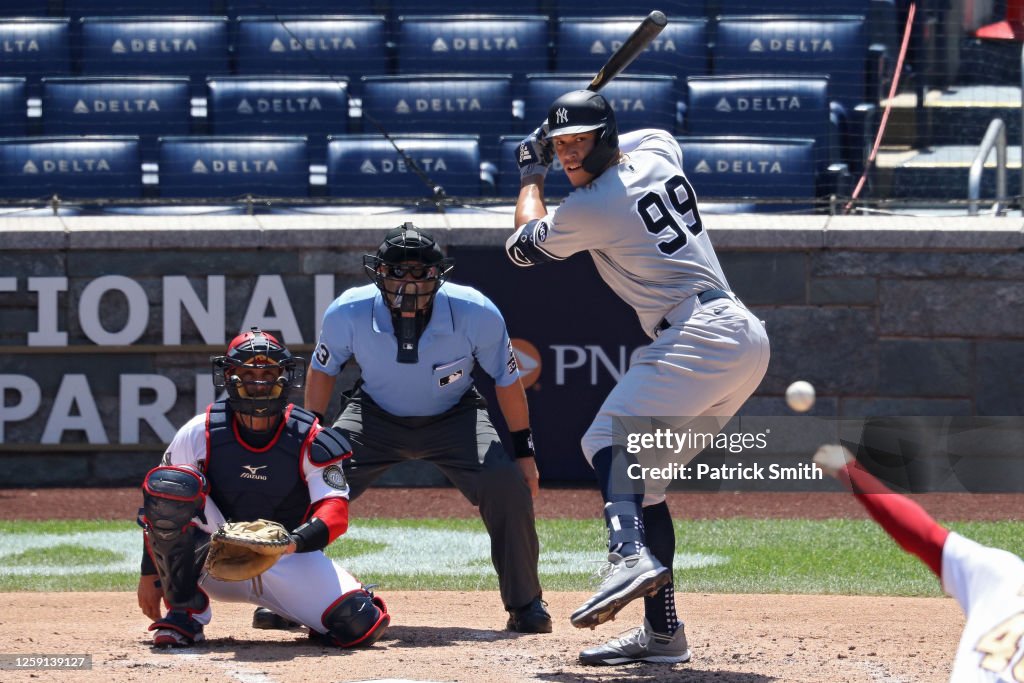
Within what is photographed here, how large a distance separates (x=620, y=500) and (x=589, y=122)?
1.09 m

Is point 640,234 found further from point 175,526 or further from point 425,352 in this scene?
point 175,526

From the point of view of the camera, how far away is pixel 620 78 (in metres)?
9.59

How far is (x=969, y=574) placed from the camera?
252 centimetres

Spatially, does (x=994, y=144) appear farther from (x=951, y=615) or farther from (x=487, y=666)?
(x=487, y=666)

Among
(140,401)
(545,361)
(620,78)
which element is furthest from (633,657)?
(620,78)

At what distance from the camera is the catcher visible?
4520 millimetres

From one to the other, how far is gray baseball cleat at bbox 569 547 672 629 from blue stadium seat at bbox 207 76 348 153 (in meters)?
6.75

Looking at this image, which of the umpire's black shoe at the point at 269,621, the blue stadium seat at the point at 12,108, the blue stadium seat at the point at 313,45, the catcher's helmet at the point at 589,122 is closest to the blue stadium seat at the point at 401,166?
the blue stadium seat at the point at 313,45

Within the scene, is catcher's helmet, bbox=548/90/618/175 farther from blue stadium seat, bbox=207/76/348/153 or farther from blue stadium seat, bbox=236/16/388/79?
blue stadium seat, bbox=236/16/388/79

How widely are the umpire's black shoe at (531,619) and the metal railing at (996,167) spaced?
4941mm

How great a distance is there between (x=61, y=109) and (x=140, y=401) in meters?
2.56

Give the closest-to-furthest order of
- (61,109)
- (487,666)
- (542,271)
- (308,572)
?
(487,666)
(308,572)
(542,271)
(61,109)

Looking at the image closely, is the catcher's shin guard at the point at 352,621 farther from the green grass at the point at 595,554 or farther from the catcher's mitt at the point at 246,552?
the green grass at the point at 595,554

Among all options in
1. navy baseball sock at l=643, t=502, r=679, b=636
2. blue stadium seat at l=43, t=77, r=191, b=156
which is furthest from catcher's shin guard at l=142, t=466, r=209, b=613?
blue stadium seat at l=43, t=77, r=191, b=156
